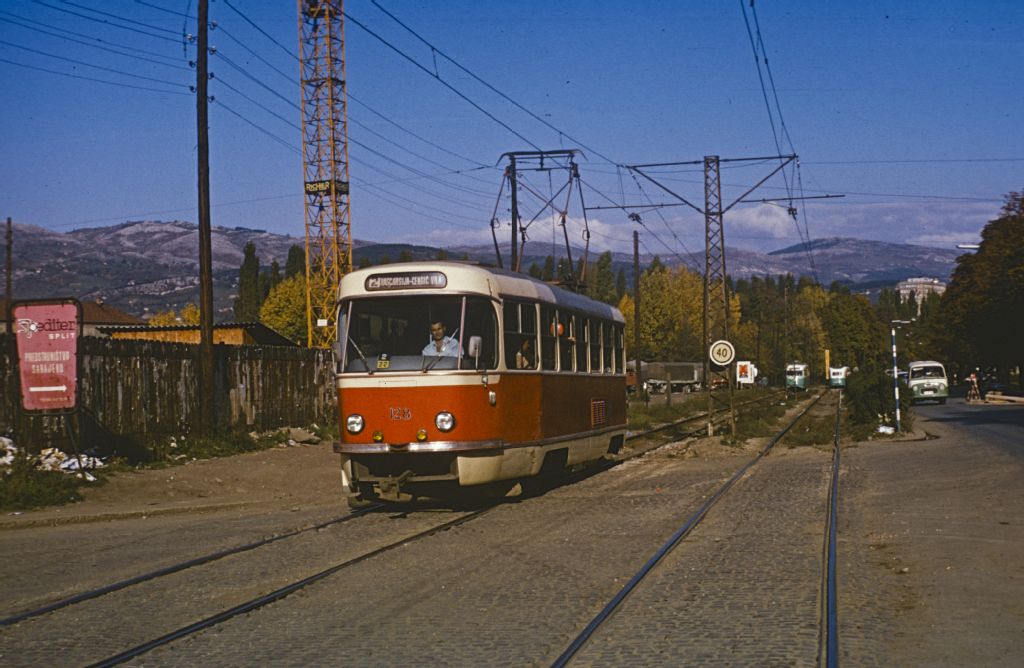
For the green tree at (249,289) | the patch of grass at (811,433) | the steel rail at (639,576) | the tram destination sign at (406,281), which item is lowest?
the patch of grass at (811,433)

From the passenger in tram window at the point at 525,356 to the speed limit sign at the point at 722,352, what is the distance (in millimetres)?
13582

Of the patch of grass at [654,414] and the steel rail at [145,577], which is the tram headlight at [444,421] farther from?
the patch of grass at [654,414]

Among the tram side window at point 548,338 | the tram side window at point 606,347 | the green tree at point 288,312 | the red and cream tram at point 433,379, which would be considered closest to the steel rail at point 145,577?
the red and cream tram at point 433,379

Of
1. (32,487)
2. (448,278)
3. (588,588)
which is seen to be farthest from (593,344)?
(588,588)

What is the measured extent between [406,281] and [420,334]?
2.24 feet

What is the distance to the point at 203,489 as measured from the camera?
19.4 metres

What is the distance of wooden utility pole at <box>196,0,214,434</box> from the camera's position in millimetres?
24125

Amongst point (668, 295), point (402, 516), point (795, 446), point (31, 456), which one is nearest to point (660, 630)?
point (402, 516)

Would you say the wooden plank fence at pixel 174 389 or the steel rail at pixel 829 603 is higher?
the wooden plank fence at pixel 174 389

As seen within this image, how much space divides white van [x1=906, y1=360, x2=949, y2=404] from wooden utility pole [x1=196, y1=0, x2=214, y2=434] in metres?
41.6

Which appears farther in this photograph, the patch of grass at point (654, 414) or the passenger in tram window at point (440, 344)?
the patch of grass at point (654, 414)

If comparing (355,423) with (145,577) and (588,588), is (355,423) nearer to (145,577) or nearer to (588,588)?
(145,577)

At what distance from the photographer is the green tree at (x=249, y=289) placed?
14188 cm

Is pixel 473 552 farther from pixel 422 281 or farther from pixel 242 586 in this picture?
pixel 422 281
